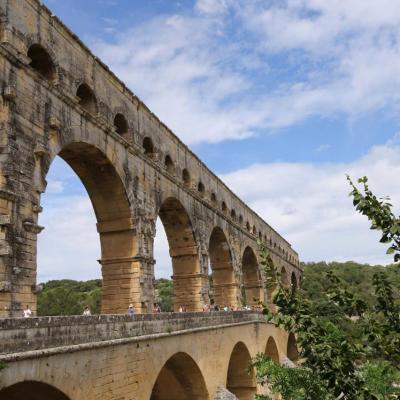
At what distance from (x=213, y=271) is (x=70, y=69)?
17.5 m

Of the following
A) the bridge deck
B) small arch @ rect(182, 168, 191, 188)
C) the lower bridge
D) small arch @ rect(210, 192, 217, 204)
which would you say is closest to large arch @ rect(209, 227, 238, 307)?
small arch @ rect(210, 192, 217, 204)

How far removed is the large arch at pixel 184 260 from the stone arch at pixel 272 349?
7834 mm

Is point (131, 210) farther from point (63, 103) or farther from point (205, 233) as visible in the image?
point (205, 233)

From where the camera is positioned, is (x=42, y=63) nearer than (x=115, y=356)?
No

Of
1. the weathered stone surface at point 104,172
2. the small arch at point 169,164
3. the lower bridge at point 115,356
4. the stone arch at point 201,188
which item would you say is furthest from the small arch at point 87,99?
the stone arch at point 201,188

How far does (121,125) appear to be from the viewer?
55.8 feet

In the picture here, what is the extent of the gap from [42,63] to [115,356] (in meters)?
7.77

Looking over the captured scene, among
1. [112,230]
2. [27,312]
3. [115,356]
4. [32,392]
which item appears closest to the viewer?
[32,392]

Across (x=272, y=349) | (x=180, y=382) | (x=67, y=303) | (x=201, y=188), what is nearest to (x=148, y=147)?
(x=201, y=188)

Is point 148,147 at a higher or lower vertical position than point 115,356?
higher

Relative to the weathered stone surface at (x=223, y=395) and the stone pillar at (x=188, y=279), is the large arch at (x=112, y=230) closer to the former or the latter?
the weathered stone surface at (x=223, y=395)

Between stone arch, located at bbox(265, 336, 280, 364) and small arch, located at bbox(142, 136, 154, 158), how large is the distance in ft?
46.4

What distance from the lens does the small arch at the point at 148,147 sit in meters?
18.9

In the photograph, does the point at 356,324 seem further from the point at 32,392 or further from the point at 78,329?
the point at 32,392
